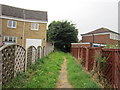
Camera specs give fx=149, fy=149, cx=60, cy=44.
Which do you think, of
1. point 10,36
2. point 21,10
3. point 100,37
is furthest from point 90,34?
point 10,36

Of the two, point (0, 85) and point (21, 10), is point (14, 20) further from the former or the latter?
point (0, 85)

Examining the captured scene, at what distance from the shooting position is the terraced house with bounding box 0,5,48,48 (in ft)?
75.3

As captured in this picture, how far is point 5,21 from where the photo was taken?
22875 millimetres

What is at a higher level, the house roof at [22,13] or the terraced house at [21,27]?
the house roof at [22,13]

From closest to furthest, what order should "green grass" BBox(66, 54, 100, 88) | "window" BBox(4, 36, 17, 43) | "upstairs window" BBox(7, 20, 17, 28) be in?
"green grass" BBox(66, 54, 100, 88) < "window" BBox(4, 36, 17, 43) < "upstairs window" BBox(7, 20, 17, 28)

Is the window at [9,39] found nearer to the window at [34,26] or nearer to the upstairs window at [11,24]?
the upstairs window at [11,24]

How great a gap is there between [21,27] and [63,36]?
426 inches

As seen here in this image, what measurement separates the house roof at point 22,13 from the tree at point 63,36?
21.1ft

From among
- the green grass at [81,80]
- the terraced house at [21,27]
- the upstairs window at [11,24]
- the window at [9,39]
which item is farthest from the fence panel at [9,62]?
the upstairs window at [11,24]

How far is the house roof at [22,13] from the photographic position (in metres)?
24.0

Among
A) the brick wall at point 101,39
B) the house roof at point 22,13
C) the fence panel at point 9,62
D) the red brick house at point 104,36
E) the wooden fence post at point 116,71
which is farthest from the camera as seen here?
the red brick house at point 104,36

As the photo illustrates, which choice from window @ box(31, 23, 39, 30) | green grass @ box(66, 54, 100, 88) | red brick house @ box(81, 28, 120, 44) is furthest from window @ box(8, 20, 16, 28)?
green grass @ box(66, 54, 100, 88)

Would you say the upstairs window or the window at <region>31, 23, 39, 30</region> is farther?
the window at <region>31, 23, 39, 30</region>

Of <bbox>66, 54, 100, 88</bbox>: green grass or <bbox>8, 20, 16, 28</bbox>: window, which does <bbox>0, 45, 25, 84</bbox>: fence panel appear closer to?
<bbox>66, 54, 100, 88</bbox>: green grass
